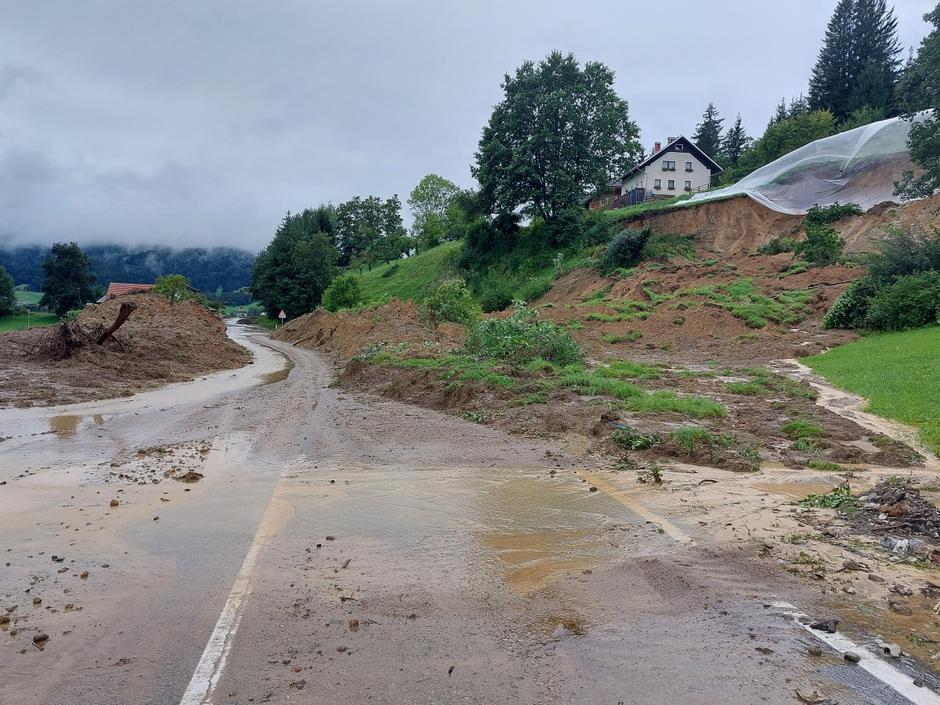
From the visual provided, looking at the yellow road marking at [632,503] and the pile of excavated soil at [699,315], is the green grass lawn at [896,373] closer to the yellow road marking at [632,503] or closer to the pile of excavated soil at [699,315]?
the pile of excavated soil at [699,315]

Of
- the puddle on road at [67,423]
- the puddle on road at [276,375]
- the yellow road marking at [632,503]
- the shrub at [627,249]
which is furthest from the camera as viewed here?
the shrub at [627,249]

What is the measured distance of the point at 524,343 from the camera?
14.9m

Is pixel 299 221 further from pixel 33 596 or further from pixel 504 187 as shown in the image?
pixel 33 596

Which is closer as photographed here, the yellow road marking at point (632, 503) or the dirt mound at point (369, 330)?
the yellow road marking at point (632, 503)

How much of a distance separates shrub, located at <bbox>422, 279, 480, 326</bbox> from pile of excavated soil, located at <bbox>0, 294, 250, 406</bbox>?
8.67 m

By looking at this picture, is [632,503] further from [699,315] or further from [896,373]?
[699,315]

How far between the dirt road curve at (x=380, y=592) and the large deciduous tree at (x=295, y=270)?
173 feet

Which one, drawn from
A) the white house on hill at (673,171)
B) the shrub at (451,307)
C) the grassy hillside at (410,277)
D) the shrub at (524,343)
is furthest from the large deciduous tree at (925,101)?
the white house on hill at (673,171)

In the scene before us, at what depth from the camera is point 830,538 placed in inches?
212

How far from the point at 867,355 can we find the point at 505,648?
15376mm

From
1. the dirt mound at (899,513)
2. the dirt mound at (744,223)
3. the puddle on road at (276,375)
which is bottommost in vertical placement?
the puddle on road at (276,375)

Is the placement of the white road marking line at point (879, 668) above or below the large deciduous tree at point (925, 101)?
below

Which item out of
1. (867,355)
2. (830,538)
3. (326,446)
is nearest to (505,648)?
(830,538)

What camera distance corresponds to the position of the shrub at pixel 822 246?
→ 2905cm
